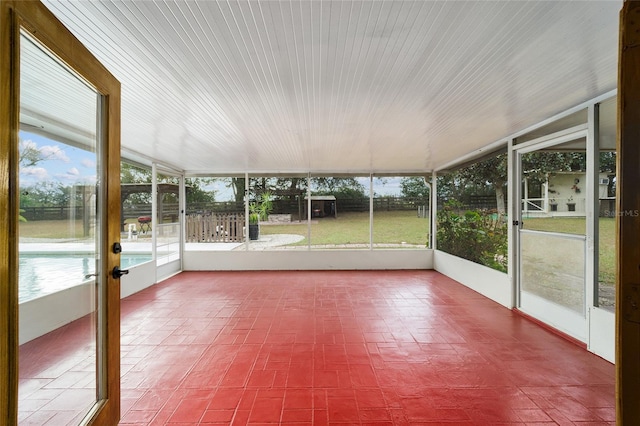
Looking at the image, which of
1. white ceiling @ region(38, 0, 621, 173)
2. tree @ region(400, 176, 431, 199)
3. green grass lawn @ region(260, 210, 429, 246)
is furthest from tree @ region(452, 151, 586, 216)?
green grass lawn @ region(260, 210, 429, 246)

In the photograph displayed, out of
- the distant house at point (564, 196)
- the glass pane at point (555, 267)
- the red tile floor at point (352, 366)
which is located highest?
the distant house at point (564, 196)

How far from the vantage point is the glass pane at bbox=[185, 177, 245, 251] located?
6863 mm

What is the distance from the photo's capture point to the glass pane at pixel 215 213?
686cm

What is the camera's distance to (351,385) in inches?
87.3

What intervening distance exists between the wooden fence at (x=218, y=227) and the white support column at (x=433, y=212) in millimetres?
4757

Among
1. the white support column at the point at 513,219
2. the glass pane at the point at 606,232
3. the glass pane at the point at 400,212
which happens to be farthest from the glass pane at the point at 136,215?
the glass pane at the point at 606,232

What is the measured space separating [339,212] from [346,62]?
17.5ft

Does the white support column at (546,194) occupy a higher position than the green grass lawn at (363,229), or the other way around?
the white support column at (546,194)

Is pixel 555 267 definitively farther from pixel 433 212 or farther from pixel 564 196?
pixel 433 212

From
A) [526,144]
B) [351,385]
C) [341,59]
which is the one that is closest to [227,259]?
[351,385]

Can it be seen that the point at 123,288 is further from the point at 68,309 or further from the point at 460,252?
the point at 460,252

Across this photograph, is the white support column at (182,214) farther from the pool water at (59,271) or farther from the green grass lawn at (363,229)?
the pool water at (59,271)

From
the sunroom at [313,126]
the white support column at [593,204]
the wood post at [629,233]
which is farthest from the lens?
the white support column at [593,204]

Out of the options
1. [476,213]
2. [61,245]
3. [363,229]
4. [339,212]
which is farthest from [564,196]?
[61,245]
